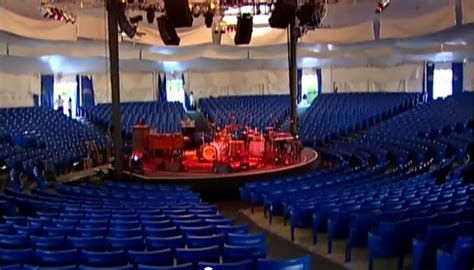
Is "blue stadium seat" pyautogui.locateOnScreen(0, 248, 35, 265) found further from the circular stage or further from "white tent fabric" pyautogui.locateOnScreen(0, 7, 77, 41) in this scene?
"white tent fabric" pyautogui.locateOnScreen(0, 7, 77, 41)

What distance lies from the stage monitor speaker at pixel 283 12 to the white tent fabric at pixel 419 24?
8.65 metres

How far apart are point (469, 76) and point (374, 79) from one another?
17.5 feet

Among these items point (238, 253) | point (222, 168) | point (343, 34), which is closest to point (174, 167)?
point (222, 168)

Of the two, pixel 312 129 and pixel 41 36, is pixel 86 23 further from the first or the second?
pixel 312 129

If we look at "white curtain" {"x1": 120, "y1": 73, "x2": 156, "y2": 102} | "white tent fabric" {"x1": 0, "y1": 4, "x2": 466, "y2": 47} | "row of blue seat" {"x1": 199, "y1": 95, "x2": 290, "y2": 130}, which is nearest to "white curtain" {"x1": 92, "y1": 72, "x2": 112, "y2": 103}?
"white curtain" {"x1": 120, "y1": 73, "x2": 156, "y2": 102}

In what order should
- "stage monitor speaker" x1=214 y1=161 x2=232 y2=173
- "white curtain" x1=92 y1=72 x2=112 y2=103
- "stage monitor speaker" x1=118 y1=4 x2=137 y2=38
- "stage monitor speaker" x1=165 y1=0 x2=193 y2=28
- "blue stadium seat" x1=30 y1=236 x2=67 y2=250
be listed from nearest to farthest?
"blue stadium seat" x1=30 y1=236 x2=67 y2=250
"stage monitor speaker" x1=165 y1=0 x2=193 y2=28
"stage monitor speaker" x1=214 y1=161 x2=232 y2=173
"stage monitor speaker" x1=118 y1=4 x2=137 y2=38
"white curtain" x1=92 y1=72 x2=112 y2=103

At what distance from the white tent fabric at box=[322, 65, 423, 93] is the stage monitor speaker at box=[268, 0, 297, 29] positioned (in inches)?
659

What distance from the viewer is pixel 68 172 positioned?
17.8 meters

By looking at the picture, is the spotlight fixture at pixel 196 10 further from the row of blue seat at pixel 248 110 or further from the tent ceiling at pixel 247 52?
the tent ceiling at pixel 247 52

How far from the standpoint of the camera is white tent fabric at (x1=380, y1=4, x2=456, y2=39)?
76.7ft

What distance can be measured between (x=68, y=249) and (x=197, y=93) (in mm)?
27308

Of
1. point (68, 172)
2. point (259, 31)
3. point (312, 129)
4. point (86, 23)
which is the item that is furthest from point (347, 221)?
point (259, 31)

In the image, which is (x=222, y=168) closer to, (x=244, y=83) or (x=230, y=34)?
(x=230, y=34)

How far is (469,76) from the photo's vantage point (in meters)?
30.1
